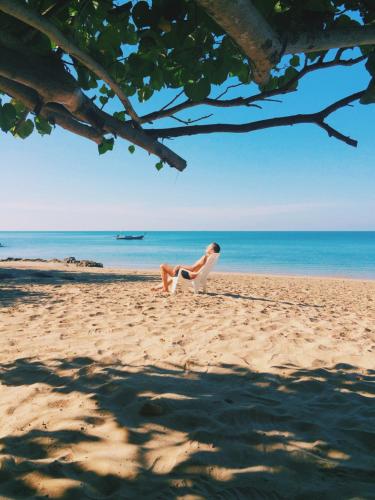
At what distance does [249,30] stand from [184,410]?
8.21ft

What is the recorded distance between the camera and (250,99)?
8.06 feet

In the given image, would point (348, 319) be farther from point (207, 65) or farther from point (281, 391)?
point (207, 65)

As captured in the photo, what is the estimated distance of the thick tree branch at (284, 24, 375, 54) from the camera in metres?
1.67

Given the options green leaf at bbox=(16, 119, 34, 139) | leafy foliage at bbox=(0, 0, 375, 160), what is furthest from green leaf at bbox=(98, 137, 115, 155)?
green leaf at bbox=(16, 119, 34, 139)

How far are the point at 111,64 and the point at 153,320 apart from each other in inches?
170

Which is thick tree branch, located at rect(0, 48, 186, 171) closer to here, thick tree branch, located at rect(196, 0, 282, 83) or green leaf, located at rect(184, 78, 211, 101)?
green leaf, located at rect(184, 78, 211, 101)

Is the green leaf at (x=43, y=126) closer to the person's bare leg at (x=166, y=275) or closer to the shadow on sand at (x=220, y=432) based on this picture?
the shadow on sand at (x=220, y=432)

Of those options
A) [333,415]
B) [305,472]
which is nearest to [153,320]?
[333,415]

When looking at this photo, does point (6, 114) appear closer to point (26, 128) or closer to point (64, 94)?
point (26, 128)

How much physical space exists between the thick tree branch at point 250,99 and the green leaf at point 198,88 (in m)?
0.08

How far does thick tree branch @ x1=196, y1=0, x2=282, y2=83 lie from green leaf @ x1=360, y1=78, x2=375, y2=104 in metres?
0.55

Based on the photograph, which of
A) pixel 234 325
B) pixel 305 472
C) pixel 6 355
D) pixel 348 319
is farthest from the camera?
pixel 348 319

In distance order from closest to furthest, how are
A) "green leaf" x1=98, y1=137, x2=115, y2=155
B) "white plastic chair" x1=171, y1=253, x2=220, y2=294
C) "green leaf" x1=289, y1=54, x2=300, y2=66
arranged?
"green leaf" x1=98, y1=137, x2=115, y2=155 < "green leaf" x1=289, y1=54, x2=300, y2=66 < "white plastic chair" x1=171, y1=253, x2=220, y2=294

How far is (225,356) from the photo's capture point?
4199 mm
